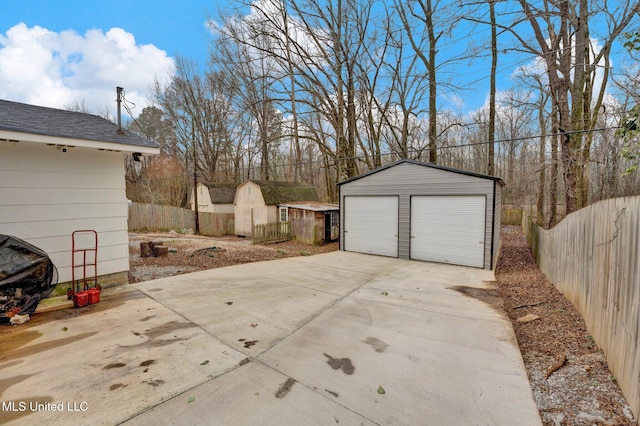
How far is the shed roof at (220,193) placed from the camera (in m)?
20.8

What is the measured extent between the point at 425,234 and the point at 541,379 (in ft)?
20.5

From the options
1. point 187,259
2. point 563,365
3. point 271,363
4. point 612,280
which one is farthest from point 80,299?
point 612,280

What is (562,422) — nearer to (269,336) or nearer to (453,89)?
(269,336)

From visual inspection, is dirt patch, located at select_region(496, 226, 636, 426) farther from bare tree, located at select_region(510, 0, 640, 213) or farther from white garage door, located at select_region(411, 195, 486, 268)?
bare tree, located at select_region(510, 0, 640, 213)

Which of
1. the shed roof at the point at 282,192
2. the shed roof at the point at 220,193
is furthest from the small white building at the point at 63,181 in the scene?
the shed roof at the point at 220,193

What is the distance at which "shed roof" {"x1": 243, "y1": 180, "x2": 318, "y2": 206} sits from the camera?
54.9 ft

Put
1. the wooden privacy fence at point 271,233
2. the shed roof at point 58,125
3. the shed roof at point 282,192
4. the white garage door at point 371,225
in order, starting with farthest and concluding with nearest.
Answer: the shed roof at point 282,192 < the wooden privacy fence at point 271,233 < the white garage door at point 371,225 < the shed roof at point 58,125

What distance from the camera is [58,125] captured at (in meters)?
4.91

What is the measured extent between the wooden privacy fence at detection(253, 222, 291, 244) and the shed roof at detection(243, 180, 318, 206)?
2.56 metres

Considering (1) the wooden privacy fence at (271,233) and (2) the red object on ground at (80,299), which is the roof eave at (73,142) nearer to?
(2) the red object on ground at (80,299)

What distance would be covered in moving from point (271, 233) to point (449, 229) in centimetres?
843

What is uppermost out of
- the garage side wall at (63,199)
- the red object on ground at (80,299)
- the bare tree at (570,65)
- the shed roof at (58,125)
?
the bare tree at (570,65)

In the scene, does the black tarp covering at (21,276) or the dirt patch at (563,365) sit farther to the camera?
the black tarp covering at (21,276)

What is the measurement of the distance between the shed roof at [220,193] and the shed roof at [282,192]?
4930 millimetres
